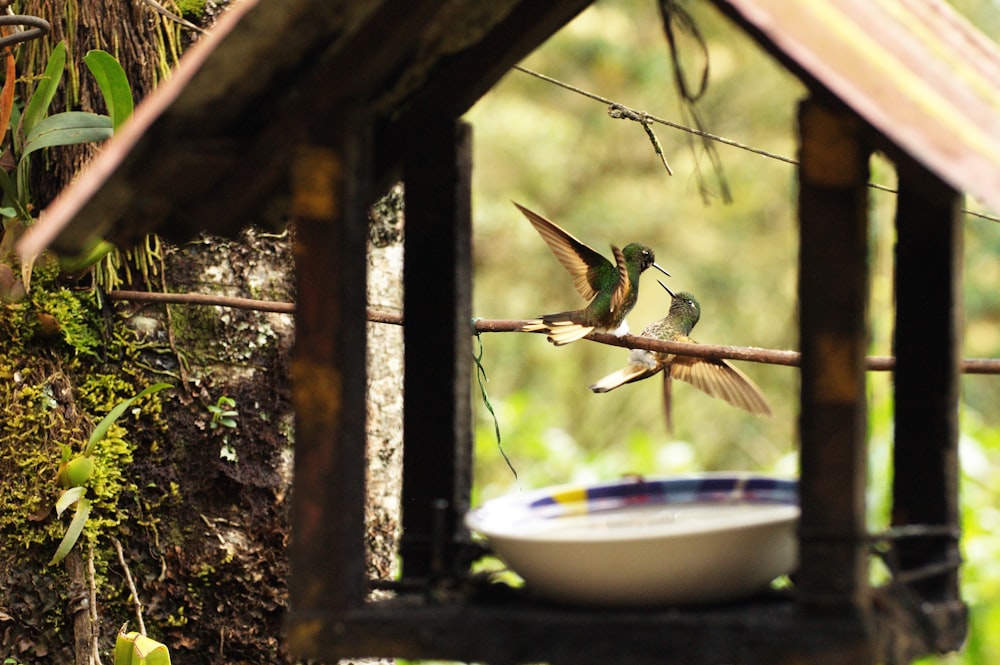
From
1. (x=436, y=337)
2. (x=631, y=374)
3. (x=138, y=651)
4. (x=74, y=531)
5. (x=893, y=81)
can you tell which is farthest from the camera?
(x=631, y=374)

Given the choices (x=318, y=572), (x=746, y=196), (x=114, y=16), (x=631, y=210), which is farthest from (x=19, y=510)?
(x=746, y=196)

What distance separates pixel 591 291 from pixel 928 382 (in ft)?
3.09

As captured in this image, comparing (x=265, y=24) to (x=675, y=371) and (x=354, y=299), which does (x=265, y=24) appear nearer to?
(x=354, y=299)

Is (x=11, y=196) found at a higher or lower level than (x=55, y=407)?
higher

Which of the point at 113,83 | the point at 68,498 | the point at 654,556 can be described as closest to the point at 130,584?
the point at 68,498

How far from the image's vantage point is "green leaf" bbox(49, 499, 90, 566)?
171cm

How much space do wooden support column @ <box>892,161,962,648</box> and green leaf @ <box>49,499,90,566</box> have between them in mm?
1203

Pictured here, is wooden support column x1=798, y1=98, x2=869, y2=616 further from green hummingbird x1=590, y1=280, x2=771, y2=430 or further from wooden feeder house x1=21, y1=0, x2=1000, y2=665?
green hummingbird x1=590, y1=280, x2=771, y2=430

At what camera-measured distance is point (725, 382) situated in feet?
5.65

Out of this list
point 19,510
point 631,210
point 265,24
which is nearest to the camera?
point 265,24

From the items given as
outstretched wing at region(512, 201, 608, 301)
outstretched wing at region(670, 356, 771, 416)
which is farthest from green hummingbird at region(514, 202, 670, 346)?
outstretched wing at region(670, 356, 771, 416)

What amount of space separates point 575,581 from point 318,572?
0.72ft

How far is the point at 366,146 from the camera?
1.00m

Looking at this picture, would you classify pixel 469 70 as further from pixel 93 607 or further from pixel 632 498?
pixel 93 607
